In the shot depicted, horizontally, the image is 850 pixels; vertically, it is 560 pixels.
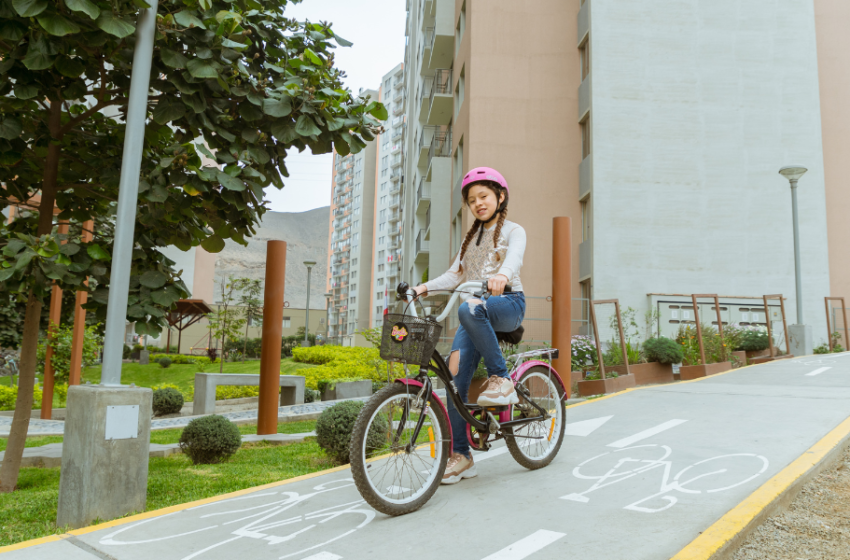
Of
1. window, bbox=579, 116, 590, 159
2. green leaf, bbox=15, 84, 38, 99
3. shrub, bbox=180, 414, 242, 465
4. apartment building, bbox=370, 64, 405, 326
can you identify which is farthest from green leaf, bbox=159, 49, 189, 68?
apartment building, bbox=370, 64, 405, 326

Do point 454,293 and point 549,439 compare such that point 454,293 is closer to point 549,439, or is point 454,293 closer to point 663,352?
point 549,439

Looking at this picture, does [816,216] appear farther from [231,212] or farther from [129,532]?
[129,532]

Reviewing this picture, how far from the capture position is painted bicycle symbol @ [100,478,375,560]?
358 centimetres

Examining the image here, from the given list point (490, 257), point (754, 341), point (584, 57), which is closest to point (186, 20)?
point (490, 257)

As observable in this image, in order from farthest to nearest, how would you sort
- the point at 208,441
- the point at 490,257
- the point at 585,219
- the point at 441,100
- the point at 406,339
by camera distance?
the point at 441,100
the point at 585,219
the point at 208,441
the point at 490,257
the point at 406,339

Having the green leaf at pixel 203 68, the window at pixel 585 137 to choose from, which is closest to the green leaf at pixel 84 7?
the green leaf at pixel 203 68

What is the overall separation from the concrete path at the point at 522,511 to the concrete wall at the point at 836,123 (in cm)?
2107

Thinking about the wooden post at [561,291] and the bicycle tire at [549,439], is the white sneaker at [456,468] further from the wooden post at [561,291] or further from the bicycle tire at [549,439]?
the wooden post at [561,291]

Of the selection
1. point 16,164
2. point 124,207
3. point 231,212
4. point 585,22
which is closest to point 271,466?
point 231,212

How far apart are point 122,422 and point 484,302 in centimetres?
252

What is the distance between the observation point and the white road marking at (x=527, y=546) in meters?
3.22

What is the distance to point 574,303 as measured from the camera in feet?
67.7

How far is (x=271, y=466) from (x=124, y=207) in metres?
3.26

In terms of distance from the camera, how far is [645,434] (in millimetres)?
6156
